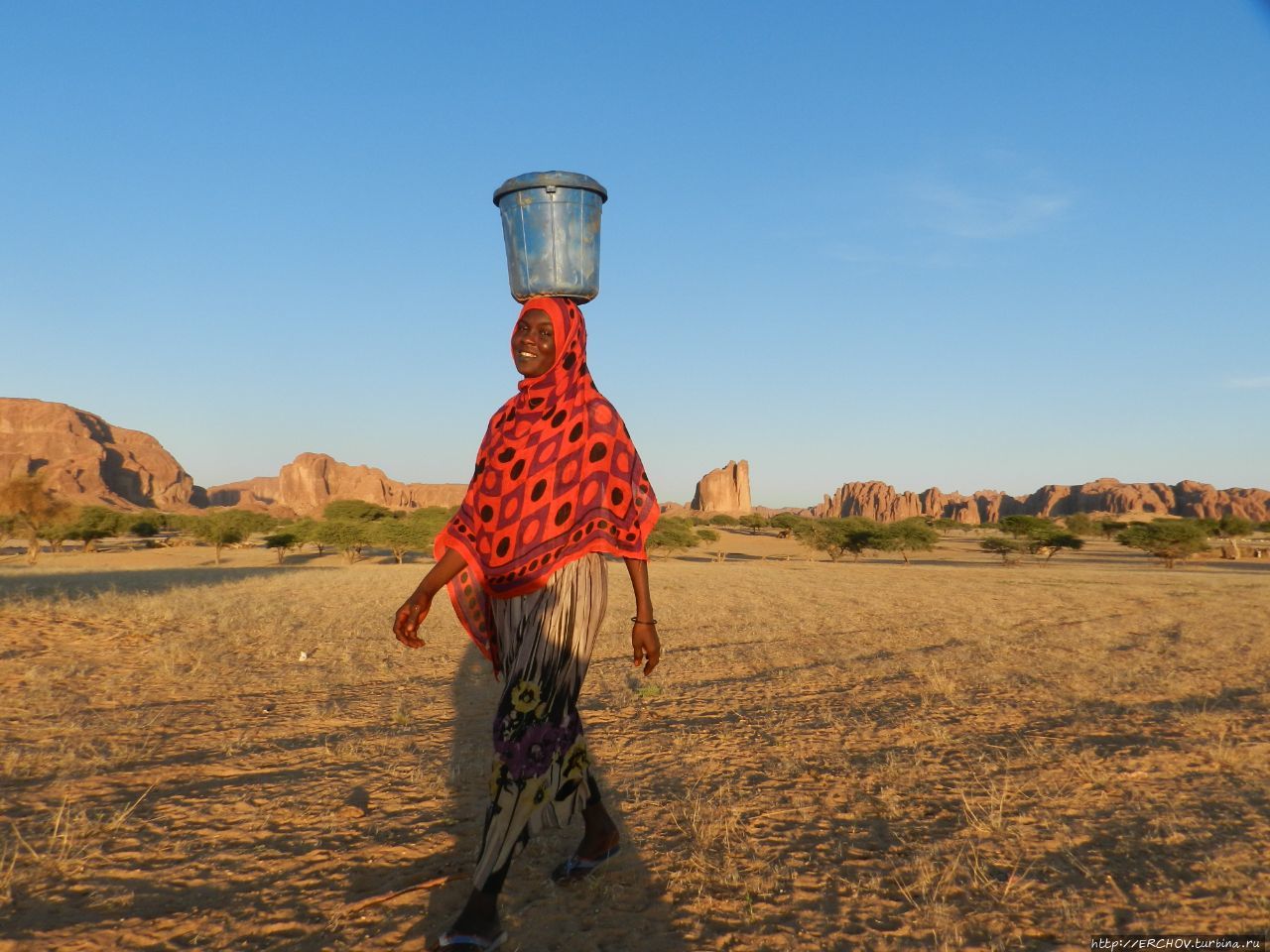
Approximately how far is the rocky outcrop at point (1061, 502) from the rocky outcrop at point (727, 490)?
78.7 ft

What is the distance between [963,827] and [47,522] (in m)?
42.3

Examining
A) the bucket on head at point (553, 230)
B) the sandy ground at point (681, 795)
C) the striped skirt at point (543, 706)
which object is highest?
the bucket on head at point (553, 230)

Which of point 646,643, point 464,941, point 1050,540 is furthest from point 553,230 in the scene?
point 1050,540

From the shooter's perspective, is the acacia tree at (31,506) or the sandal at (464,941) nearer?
the sandal at (464,941)

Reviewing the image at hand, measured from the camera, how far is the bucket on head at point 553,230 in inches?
125

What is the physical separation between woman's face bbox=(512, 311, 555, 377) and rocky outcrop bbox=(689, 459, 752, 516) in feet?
474

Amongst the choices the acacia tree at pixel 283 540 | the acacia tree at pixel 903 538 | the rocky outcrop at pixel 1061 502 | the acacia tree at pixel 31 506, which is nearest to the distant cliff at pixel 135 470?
the rocky outcrop at pixel 1061 502

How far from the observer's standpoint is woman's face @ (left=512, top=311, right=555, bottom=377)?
3.15 metres

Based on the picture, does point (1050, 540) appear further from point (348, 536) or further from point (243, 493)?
point (243, 493)

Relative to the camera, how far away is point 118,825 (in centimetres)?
359

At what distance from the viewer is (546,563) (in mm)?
3006

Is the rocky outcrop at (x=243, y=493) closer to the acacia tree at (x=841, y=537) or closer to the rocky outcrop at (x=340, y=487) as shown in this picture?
the rocky outcrop at (x=340, y=487)

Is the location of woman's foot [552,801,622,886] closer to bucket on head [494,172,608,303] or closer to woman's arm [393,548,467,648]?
woman's arm [393,548,467,648]

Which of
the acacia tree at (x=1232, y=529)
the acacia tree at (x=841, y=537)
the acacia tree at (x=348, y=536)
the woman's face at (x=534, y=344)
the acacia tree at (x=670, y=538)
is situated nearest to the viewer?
the woman's face at (x=534, y=344)
